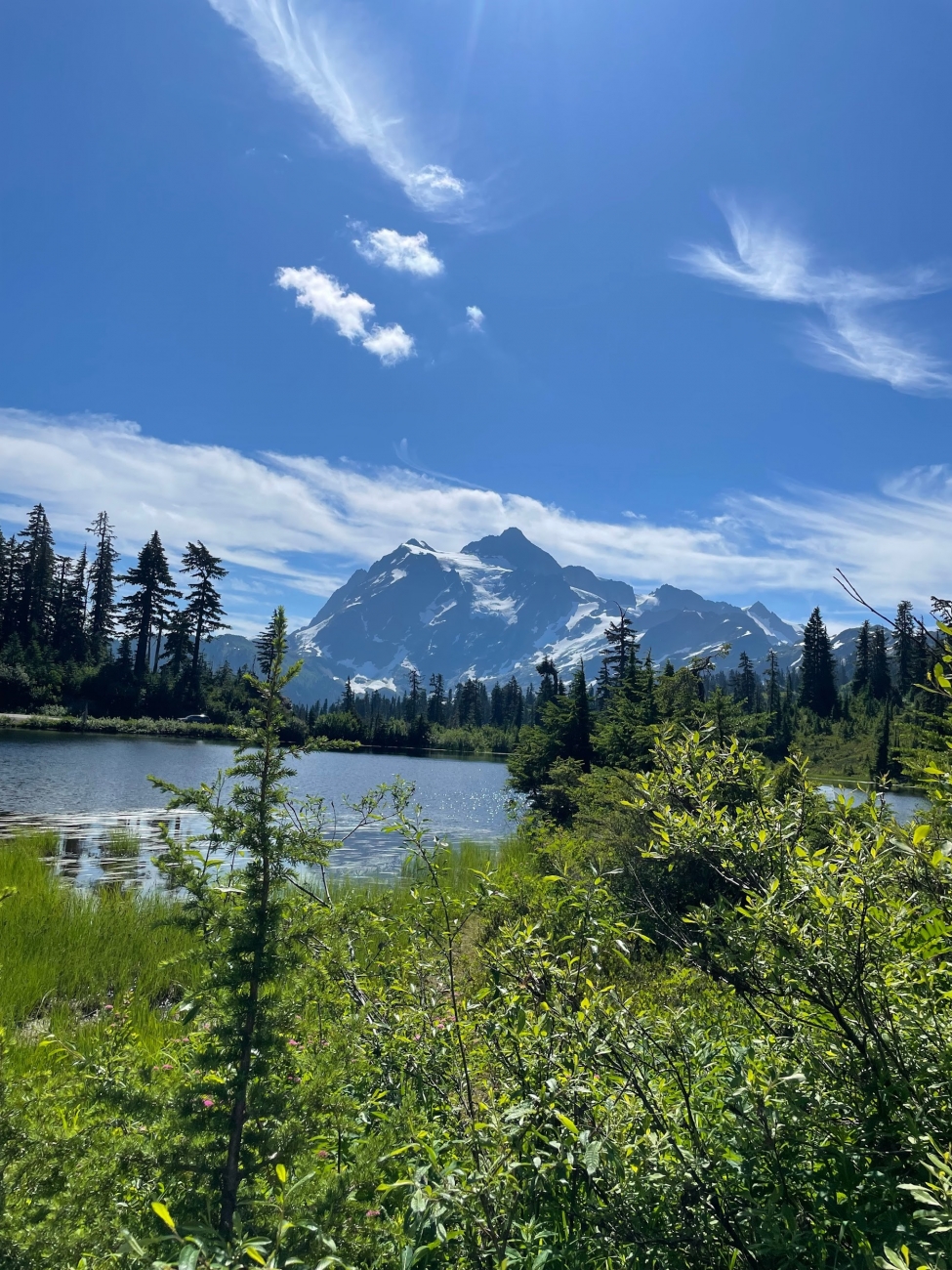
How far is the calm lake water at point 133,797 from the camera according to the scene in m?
14.8

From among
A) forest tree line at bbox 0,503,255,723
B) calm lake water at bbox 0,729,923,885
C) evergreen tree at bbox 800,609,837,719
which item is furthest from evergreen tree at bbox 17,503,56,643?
evergreen tree at bbox 800,609,837,719

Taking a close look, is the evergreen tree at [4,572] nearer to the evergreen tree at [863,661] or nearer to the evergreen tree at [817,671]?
the evergreen tree at [817,671]

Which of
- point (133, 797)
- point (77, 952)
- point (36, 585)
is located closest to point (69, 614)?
point (36, 585)

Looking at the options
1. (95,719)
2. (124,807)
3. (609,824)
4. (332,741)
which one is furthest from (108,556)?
(332,741)

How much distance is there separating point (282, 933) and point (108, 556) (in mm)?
81726

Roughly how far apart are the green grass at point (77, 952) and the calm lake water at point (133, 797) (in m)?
1.72

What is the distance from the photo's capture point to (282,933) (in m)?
2.40

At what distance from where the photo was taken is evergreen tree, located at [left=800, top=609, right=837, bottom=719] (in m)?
73.6

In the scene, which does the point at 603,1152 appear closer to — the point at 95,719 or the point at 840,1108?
the point at 840,1108

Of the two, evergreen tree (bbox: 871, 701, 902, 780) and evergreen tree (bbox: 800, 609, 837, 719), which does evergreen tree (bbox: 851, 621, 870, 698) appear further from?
evergreen tree (bbox: 871, 701, 902, 780)

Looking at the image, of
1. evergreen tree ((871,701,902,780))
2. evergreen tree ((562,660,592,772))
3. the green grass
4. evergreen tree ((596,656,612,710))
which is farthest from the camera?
evergreen tree ((596,656,612,710))

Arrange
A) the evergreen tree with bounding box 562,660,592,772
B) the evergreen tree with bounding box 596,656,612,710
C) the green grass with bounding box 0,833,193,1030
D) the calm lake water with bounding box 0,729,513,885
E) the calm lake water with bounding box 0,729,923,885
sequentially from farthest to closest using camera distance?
the evergreen tree with bounding box 596,656,612,710 < the evergreen tree with bounding box 562,660,592,772 < the calm lake water with bounding box 0,729,513,885 < the calm lake water with bounding box 0,729,923,885 < the green grass with bounding box 0,833,193,1030

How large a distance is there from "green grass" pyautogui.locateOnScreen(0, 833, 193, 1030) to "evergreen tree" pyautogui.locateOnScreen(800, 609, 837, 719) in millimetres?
75745

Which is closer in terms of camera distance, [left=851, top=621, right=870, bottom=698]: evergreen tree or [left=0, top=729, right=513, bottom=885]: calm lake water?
[left=0, top=729, right=513, bottom=885]: calm lake water
